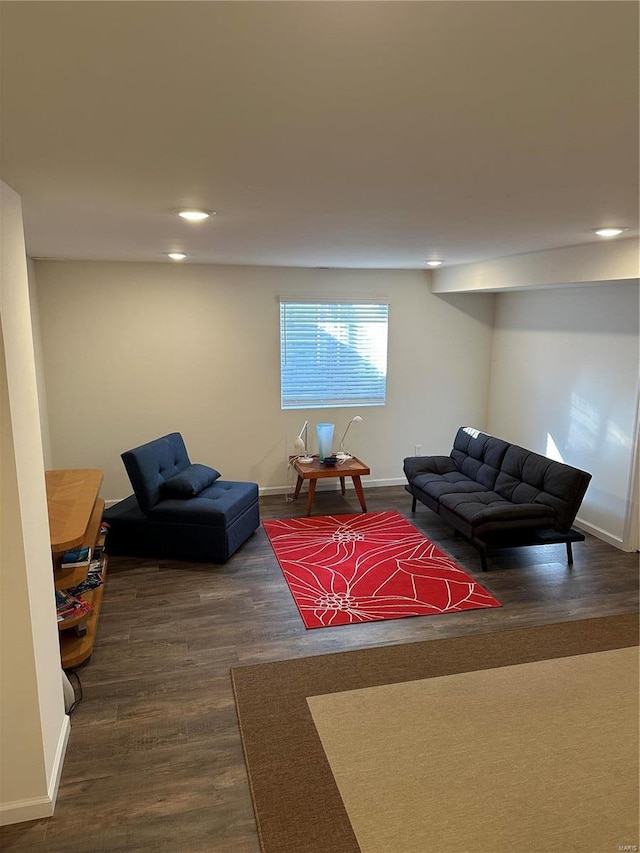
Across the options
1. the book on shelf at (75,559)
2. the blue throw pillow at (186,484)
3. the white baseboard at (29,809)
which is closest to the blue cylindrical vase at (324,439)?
the blue throw pillow at (186,484)

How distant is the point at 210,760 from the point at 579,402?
4.15 m

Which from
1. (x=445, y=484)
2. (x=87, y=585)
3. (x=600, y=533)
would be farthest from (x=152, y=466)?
(x=600, y=533)

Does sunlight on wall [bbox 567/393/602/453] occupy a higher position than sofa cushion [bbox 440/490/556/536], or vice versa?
sunlight on wall [bbox 567/393/602/453]

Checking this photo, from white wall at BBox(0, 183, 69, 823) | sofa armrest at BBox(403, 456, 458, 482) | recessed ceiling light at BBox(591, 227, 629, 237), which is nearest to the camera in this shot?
white wall at BBox(0, 183, 69, 823)

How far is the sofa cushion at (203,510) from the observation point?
4258 mm

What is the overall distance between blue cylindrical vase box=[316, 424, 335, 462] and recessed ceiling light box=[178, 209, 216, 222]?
311cm

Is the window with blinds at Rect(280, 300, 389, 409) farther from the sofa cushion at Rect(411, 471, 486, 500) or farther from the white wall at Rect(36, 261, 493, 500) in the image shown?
the sofa cushion at Rect(411, 471, 486, 500)

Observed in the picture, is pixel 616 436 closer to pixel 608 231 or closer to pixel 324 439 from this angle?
pixel 608 231

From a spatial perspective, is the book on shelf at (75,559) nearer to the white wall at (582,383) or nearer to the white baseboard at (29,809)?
the white baseboard at (29,809)

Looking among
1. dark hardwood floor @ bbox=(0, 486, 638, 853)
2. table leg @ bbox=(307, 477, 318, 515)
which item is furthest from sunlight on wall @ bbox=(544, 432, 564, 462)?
table leg @ bbox=(307, 477, 318, 515)

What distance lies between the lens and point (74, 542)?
2.71 metres

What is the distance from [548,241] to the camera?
3.72 m

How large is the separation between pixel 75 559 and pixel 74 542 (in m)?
0.44

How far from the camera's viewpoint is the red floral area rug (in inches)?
145
